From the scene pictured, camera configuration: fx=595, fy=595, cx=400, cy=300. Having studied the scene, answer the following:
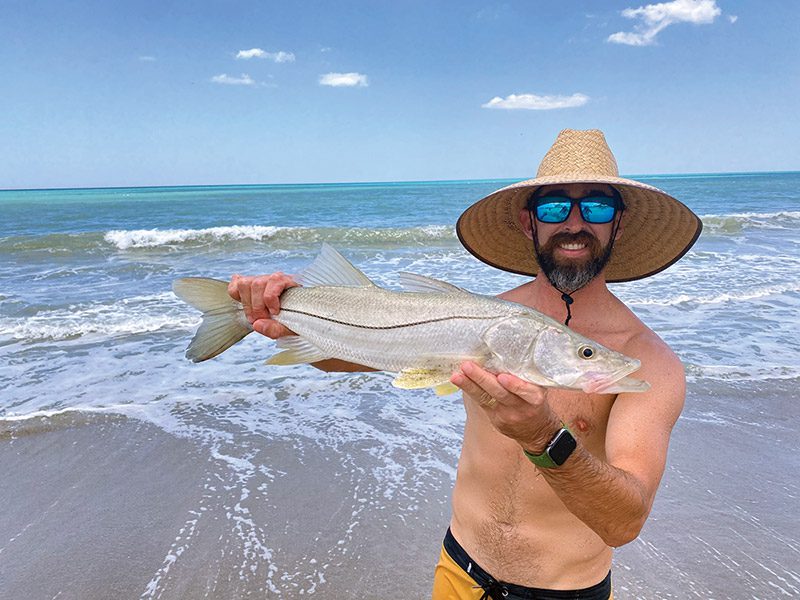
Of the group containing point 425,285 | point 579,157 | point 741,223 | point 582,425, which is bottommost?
point 741,223

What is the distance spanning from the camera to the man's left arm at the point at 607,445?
1.73 m

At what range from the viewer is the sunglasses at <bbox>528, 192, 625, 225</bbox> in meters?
2.46

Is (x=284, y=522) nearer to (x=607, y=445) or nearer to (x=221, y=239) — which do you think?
(x=607, y=445)

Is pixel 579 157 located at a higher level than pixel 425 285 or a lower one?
higher

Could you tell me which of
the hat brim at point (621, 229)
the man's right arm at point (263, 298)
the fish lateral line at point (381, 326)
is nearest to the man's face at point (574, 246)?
the hat brim at point (621, 229)

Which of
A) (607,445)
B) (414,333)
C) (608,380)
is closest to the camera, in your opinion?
(608,380)

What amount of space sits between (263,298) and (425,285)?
29.7 inches

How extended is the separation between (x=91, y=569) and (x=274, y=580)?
115 centimetres

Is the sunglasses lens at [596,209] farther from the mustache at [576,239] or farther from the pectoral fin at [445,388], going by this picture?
the pectoral fin at [445,388]

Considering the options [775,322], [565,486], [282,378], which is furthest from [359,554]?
[775,322]

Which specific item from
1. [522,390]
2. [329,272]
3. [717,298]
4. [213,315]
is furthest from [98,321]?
[717,298]

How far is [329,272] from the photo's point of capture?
265 centimetres

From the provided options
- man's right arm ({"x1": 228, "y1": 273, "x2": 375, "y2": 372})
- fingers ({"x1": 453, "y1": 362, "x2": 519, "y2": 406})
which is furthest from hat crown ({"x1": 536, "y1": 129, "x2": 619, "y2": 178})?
man's right arm ({"x1": 228, "y1": 273, "x2": 375, "y2": 372})

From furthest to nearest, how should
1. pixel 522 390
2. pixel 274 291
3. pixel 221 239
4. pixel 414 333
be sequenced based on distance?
1. pixel 221 239
2. pixel 274 291
3. pixel 414 333
4. pixel 522 390
